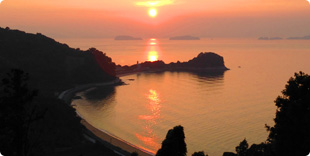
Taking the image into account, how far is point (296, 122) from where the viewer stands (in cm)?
2203

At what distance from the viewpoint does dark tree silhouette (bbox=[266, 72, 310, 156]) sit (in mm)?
21828

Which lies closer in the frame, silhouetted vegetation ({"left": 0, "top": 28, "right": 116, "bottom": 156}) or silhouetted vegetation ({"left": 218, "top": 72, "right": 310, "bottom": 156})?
silhouetted vegetation ({"left": 0, "top": 28, "right": 116, "bottom": 156})

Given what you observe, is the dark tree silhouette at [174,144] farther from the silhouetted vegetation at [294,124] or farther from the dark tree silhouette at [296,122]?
the dark tree silhouette at [296,122]

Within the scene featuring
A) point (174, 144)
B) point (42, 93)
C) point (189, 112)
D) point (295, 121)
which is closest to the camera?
point (174, 144)

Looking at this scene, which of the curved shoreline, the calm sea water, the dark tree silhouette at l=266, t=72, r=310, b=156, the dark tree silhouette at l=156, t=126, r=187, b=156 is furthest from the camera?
the calm sea water

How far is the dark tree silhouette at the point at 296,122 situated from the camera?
21.8 meters

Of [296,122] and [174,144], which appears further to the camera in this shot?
[296,122]

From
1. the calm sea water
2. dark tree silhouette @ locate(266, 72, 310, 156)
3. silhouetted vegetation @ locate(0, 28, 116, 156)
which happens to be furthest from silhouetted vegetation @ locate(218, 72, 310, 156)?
the calm sea water

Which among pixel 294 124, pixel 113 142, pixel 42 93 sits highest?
pixel 294 124

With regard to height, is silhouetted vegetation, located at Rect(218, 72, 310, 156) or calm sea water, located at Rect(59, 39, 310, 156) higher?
silhouetted vegetation, located at Rect(218, 72, 310, 156)

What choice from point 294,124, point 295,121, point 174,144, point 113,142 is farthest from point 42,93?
point 295,121

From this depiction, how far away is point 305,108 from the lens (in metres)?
22.1

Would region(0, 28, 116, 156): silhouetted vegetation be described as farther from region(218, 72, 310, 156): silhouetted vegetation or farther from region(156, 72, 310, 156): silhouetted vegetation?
region(218, 72, 310, 156): silhouetted vegetation

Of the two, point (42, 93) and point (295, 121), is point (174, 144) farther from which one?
point (42, 93)
